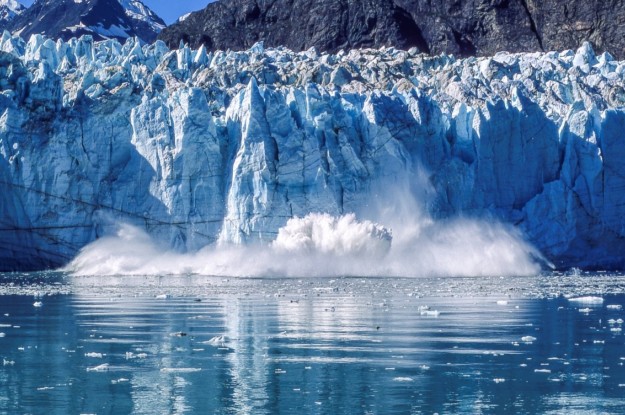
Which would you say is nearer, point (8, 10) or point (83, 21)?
point (83, 21)

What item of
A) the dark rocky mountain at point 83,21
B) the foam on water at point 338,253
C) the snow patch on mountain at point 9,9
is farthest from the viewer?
the snow patch on mountain at point 9,9

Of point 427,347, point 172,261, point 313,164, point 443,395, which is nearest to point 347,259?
point 313,164

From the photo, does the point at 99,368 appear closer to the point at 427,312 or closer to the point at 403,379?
the point at 403,379

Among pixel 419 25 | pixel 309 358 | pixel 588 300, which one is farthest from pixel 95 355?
pixel 419 25

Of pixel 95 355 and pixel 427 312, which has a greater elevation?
pixel 427 312

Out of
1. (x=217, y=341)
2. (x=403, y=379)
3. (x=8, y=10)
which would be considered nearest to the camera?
(x=403, y=379)

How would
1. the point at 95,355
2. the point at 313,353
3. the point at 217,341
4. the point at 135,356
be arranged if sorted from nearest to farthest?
the point at 135,356
the point at 95,355
the point at 313,353
the point at 217,341

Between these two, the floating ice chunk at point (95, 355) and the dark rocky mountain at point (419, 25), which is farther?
the dark rocky mountain at point (419, 25)

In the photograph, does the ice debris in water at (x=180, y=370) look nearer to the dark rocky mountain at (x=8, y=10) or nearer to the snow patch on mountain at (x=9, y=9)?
A: the dark rocky mountain at (x=8, y=10)

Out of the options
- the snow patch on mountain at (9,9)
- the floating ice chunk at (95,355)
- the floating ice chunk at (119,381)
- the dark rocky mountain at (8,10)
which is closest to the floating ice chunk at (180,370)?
the floating ice chunk at (119,381)
